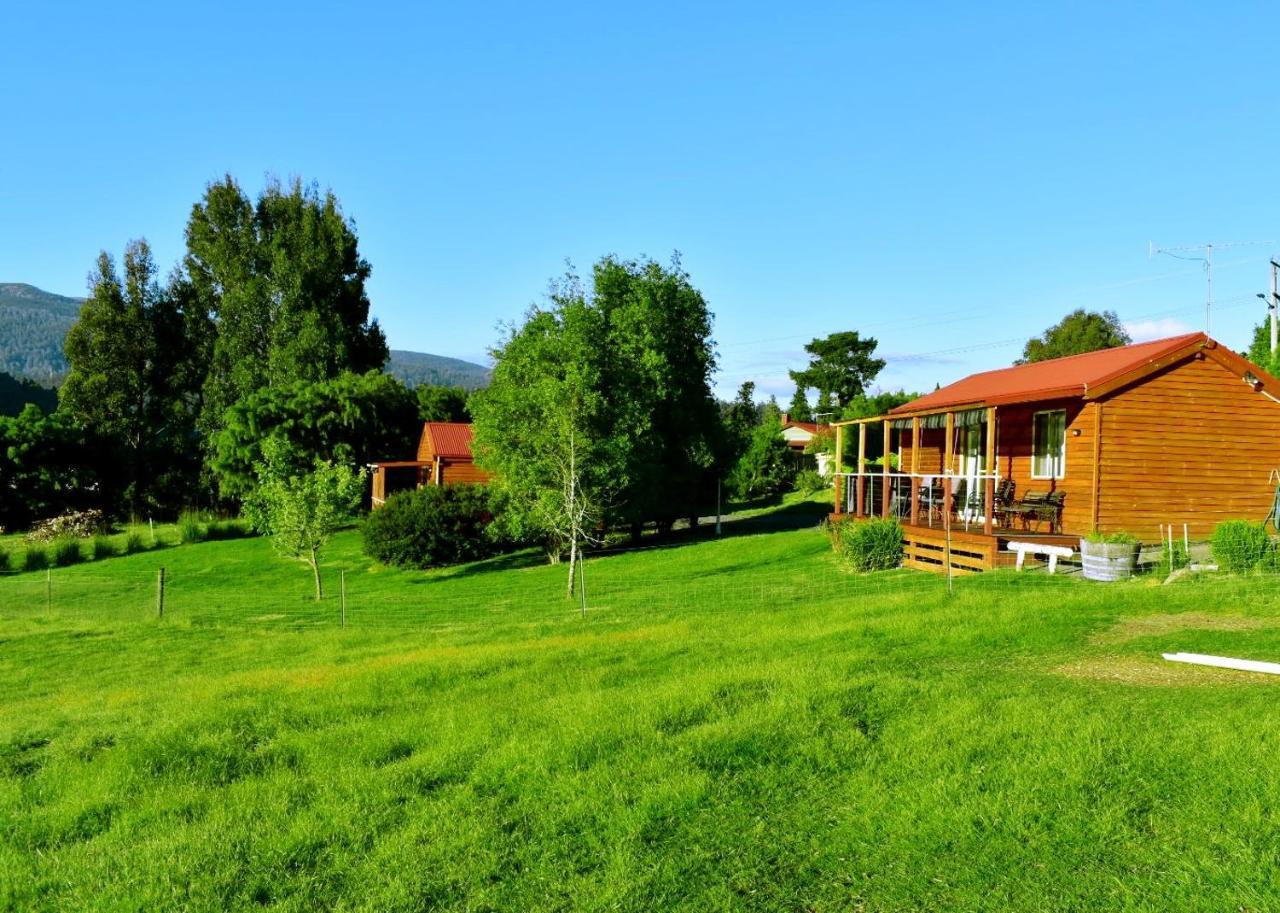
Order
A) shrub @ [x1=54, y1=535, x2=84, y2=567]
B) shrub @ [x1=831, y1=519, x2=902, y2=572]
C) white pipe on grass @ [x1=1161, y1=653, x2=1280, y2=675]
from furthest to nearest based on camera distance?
1. shrub @ [x1=54, y1=535, x2=84, y2=567]
2. shrub @ [x1=831, y1=519, x2=902, y2=572]
3. white pipe on grass @ [x1=1161, y1=653, x2=1280, y2=675]

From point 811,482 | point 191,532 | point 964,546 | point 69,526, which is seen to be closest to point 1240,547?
point 964,546

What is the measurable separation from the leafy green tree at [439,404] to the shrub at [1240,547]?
35737 mm

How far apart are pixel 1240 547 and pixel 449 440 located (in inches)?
1112

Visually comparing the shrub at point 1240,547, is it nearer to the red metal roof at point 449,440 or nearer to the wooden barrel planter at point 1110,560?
the wooden barrel planter at point 1110,560

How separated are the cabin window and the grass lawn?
7.50 metres

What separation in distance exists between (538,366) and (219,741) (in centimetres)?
2180

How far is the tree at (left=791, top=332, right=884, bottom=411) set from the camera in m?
75.3

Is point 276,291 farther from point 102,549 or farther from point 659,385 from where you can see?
point 659,385

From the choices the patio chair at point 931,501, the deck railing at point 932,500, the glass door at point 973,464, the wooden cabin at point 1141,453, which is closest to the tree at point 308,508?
the deck railing at point 932,500

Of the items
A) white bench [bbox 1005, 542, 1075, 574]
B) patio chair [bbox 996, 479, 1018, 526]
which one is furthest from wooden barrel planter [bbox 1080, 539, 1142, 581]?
patio chair [bbox 996, 479, 1018, 526]

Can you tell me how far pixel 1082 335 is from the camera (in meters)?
58.1

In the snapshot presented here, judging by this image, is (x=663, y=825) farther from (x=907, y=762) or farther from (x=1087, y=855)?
(x=1087, y=855)

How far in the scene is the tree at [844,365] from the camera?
7531 cm

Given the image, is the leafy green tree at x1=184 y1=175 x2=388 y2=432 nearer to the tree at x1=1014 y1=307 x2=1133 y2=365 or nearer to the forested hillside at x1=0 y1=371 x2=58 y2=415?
the tree at x1=1014 y1=307 x2=1133 y2=365
